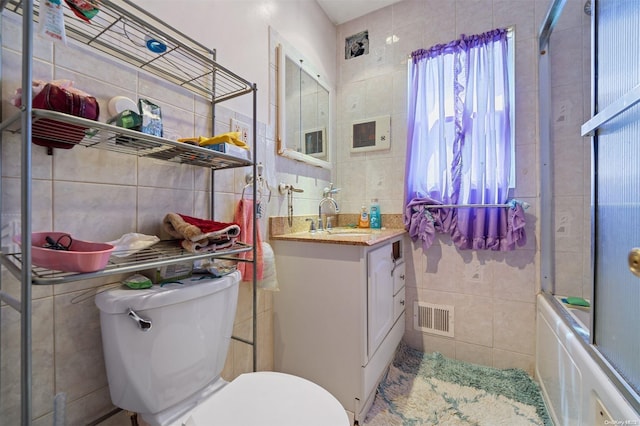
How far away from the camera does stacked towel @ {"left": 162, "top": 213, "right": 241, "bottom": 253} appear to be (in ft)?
2.87

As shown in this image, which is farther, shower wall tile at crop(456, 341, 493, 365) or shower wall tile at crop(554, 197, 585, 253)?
shower wall tile at crop(456, 341, 493, 365)

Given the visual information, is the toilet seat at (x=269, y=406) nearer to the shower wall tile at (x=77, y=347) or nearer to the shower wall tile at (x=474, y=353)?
the shower wall tile at (x=77, y=347)

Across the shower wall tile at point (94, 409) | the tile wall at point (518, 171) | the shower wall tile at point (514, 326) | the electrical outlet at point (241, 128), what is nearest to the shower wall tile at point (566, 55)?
the tile wall at point (518, 171)

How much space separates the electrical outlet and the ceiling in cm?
135

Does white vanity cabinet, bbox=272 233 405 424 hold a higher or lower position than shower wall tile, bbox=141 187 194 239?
lower

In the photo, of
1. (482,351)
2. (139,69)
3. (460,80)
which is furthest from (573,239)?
(139,69)

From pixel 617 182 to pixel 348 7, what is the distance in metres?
2.04

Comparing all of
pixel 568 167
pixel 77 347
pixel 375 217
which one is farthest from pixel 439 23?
pixel 77 347

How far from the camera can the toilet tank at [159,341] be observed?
0.72 metres

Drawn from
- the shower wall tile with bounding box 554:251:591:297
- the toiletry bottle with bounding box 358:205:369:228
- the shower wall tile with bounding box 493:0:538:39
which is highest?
the shower wall tile with bounding box 493:0:538:39

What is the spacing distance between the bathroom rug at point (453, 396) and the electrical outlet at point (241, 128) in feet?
4.96

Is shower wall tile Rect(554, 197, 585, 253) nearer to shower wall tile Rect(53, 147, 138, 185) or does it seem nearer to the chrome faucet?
the chrome faucet

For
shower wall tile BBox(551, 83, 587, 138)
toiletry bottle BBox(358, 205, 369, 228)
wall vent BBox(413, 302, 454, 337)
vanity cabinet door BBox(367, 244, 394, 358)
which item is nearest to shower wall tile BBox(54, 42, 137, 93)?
vanity cabinet door BBox(367, 244, 394, 358)

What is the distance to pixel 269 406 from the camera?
2.57 feet
